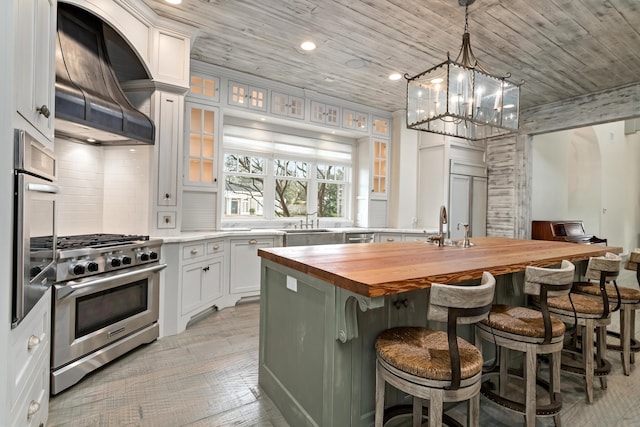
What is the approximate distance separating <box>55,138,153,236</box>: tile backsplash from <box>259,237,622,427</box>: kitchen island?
5.44ft

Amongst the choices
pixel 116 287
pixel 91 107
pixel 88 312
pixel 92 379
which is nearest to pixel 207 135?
pixel 91 107

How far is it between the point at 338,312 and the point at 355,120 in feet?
13.9

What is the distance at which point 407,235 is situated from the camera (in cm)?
507

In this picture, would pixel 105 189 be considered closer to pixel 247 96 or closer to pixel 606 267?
pixel 247 96

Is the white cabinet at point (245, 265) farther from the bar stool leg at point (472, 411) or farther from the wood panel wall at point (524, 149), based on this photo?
the wood panel wall at point (524, 149)

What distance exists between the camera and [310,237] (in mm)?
4387

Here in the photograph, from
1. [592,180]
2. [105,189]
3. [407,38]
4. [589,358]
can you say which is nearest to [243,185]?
[105,189]

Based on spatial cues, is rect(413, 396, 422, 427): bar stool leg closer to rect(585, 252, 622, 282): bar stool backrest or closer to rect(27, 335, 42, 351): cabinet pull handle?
rect(585, 252, 622, 282): bar stool backrest

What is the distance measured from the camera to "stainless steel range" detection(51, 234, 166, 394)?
2035mm

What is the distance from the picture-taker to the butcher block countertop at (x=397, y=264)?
1.31 m

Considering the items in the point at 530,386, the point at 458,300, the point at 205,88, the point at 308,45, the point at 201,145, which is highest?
the point at 308,45

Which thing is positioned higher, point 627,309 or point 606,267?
point 606,267

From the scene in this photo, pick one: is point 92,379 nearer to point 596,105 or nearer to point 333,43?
point 333,43

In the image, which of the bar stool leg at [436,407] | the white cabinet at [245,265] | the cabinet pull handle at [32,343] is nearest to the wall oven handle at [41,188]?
the cabinet pull handle at [32,343]
